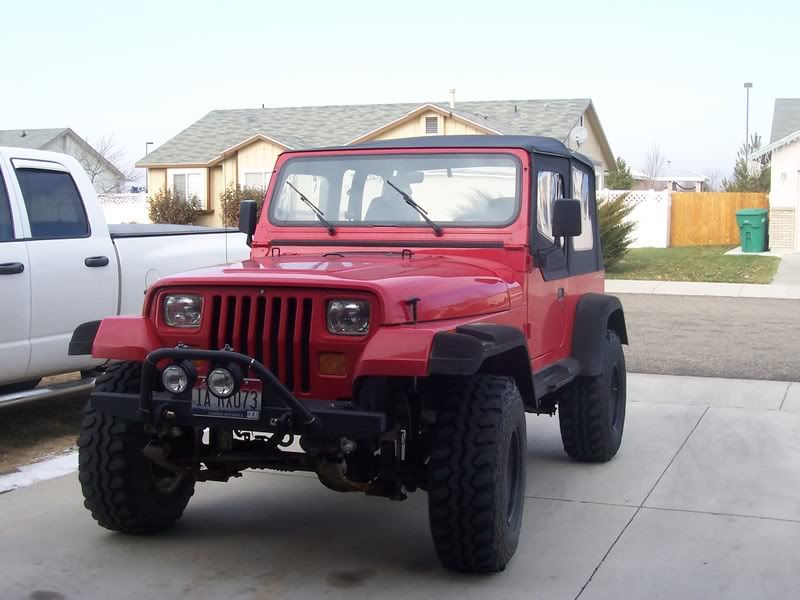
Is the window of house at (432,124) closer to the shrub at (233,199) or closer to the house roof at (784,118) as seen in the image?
the shrub at (233,199)

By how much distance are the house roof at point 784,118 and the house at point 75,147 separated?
3251cm

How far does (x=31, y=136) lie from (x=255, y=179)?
20.8m

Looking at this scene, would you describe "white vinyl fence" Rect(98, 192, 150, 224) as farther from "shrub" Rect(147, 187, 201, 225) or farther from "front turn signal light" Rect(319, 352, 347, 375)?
"front turn signal light" Rect(319, 352, 347, 375)

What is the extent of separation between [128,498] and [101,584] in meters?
0.50

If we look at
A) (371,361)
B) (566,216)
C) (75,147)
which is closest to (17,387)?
(566,216)

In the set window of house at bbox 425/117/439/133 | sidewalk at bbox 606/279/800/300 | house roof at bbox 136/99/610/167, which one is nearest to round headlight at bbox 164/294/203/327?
sidewalk at bbox 606/279/800/300

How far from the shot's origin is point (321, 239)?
6137 millimetres

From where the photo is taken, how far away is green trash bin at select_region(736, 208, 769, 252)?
95.5ft

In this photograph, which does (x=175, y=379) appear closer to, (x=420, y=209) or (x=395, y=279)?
(x=395, y=279)

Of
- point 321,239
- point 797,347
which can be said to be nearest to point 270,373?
point 321,239

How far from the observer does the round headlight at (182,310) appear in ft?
16.0

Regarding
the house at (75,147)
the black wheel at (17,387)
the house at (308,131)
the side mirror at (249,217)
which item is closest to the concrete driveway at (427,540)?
the side mirror at (249,217)

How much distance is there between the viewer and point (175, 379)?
4641 mm

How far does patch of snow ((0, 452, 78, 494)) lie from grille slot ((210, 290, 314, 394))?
2.42 m
